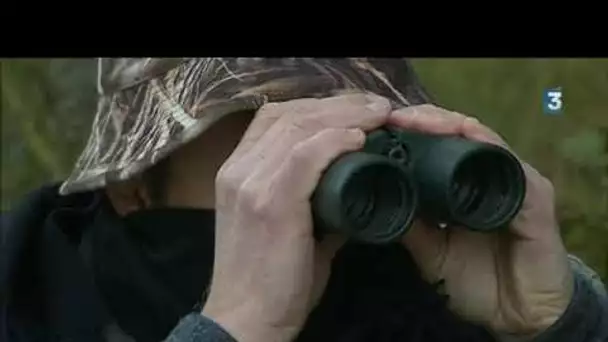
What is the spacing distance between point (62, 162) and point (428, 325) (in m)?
0.46

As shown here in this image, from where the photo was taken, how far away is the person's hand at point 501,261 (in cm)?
94

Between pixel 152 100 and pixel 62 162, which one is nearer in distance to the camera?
pixel 152 100

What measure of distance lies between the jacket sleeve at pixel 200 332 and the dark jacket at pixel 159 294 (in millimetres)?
54

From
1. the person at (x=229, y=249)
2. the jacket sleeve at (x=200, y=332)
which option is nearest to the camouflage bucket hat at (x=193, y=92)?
the person at (x=229, y=249)

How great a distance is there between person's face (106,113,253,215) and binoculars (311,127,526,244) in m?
0.10

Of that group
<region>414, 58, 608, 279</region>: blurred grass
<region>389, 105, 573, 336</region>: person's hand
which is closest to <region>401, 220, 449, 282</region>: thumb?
<region>389, 105, 573, 336</region>: person's hand

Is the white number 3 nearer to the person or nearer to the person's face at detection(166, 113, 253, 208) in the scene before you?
the person

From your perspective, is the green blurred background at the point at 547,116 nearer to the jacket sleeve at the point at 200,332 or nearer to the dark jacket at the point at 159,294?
the dark jacket at the point at 159,294

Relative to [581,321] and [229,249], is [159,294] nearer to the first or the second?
[229,249]

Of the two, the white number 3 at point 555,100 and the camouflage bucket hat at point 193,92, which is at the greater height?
the camouflage bucket hat at point 193,92

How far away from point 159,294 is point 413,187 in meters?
0.21

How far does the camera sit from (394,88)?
3.23 ft
